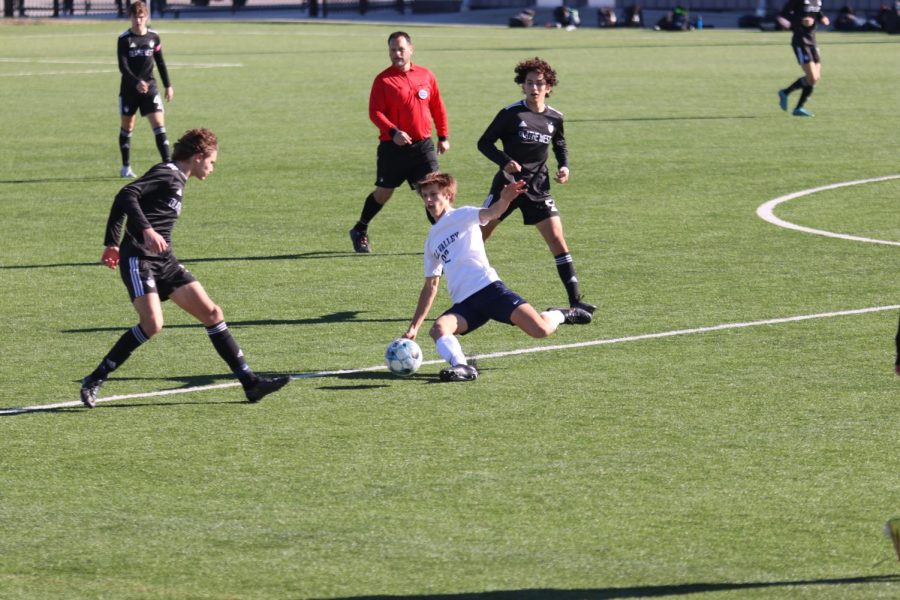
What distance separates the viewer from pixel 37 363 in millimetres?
11648

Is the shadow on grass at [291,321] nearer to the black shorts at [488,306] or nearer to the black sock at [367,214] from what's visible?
the black shorts at [488,306]

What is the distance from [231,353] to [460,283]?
1.72m

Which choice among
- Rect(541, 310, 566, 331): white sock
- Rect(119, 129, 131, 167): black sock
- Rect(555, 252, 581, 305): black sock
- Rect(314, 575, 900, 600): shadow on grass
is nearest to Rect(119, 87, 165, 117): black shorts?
Rect(119, 129, 131, 167): black sock

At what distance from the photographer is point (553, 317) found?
11.5 metres

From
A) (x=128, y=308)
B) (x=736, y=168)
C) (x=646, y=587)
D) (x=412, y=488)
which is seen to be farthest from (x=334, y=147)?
(x=646, y=587)

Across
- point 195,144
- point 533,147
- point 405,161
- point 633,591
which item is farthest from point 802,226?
point 633,591

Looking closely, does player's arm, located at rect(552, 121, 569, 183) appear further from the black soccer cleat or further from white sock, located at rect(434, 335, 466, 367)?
white sock, located at rect(434, 335, 466, 367)

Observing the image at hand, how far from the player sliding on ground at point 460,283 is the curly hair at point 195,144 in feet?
4.87

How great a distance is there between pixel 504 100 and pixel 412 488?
82.0 ft

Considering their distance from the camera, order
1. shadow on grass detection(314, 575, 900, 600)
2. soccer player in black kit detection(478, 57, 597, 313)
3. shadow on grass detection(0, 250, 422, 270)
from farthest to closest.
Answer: shadow on grass detection(0, 250, 422, 270) < soccer player in black kit detection(478, 57, 597, 313) < shadow on grass detection(314, 575, 900, 600)

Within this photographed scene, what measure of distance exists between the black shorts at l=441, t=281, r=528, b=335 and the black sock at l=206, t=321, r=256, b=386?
1.51 meters

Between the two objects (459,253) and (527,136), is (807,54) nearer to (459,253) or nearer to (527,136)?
(527,136)

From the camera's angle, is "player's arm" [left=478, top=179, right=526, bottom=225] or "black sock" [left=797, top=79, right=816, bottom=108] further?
"black sock" [left=797, top=79, right=816, bottom=108]

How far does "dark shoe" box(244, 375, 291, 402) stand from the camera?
10344 mm
